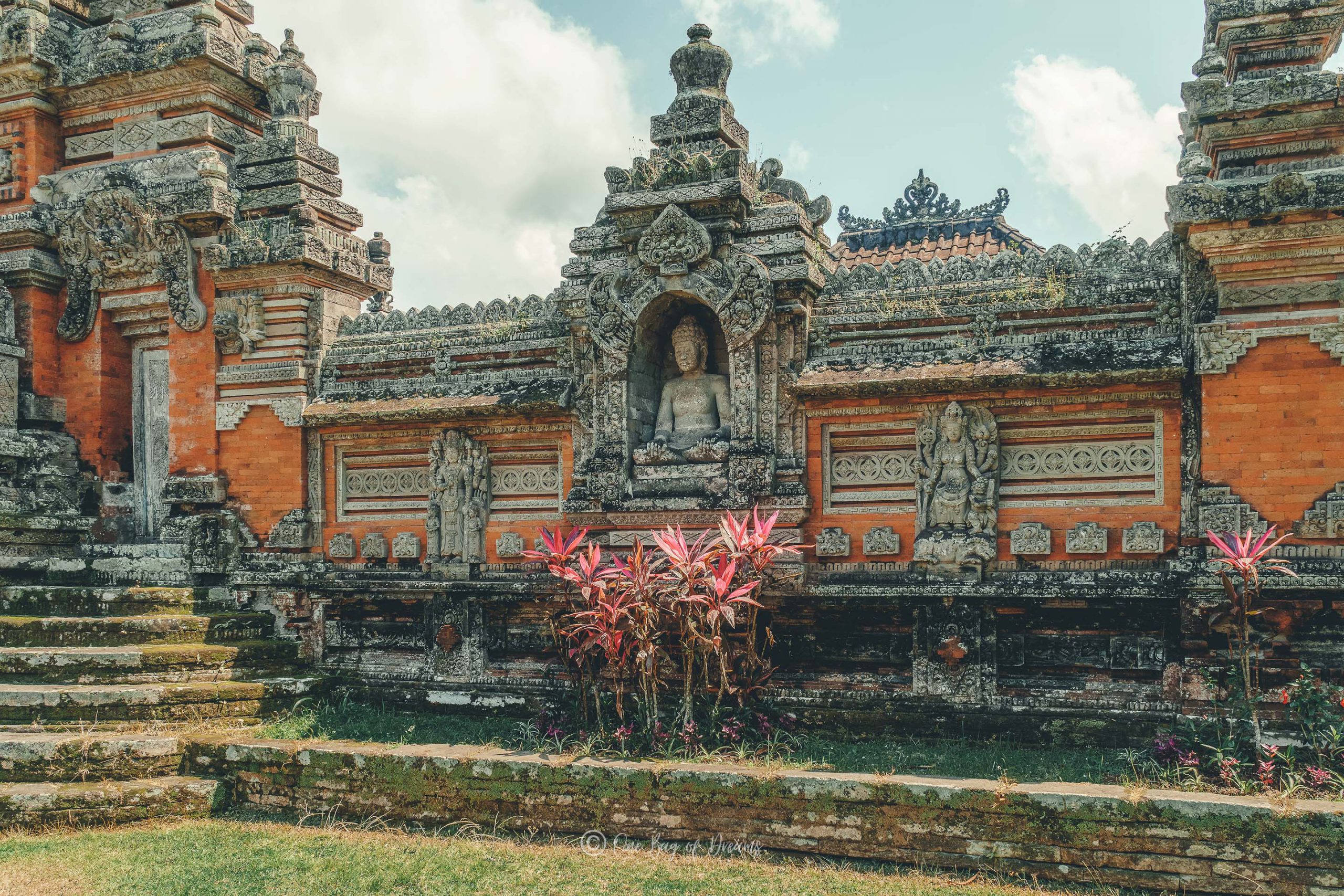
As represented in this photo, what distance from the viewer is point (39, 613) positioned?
35.2ft

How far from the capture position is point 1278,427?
824 centimetres

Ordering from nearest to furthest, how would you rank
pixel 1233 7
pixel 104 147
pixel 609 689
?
pixel 1233 7 → pixel 609 689 → pixel 104 147

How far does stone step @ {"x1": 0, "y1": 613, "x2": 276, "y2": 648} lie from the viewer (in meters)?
10.1

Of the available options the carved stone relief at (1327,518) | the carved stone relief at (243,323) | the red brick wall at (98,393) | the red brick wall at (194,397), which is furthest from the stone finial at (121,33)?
the carved stone relief at (1327,518)

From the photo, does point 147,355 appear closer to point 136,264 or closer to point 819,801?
point 136,264

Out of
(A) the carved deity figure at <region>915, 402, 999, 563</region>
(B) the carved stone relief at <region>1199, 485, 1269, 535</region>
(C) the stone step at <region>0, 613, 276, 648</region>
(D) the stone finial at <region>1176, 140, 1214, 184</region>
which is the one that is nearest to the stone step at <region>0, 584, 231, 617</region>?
(C) the stone step at <region>0, 613, 276, 648</region>

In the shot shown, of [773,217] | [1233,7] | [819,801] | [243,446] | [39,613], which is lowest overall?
[819,801]

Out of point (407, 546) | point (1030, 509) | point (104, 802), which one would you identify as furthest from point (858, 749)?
point (104, 802)

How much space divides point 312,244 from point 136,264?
2.11m

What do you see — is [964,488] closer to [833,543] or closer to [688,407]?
[833,543]

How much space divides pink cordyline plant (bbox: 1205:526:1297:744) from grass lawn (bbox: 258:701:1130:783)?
104cm

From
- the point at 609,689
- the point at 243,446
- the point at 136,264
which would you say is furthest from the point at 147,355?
the point at 609,689

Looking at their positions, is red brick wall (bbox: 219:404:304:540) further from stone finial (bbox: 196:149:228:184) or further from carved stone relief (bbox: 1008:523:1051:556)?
carved stone relief (bbox: 1008:523:1051:556)

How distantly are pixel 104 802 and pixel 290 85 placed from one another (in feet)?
23.4
